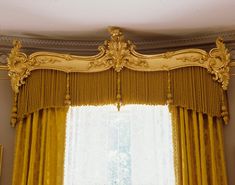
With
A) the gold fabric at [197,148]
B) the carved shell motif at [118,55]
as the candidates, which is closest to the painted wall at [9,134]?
the gold fabric at [197,148]

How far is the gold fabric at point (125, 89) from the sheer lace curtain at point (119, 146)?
12 centimetres

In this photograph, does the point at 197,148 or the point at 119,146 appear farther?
the point at 119,146

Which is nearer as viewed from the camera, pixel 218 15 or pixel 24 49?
pixel 218 15

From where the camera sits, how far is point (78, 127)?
3553 millimetres

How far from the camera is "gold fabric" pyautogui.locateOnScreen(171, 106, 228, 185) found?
3273 millimetres

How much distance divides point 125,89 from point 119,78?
4.7 inches

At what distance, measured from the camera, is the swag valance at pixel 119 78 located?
3.46 meters

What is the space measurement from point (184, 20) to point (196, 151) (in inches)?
46.4

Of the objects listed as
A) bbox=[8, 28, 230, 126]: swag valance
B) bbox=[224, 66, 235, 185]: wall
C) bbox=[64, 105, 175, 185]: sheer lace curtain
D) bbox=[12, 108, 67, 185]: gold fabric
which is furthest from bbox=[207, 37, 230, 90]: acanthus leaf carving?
bbox=[12, 108, 67, 185]: gold fabric

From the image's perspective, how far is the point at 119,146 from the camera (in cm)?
353

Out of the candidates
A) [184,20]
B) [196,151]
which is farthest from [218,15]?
[196,151]

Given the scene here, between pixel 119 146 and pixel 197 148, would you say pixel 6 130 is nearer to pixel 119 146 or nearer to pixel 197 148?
pixel 119 146

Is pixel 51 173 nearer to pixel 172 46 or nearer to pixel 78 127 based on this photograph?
pixel 78 127

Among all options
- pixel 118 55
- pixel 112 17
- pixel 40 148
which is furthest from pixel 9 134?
pixel 112 17
